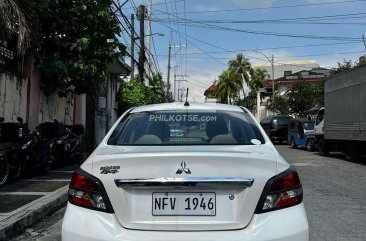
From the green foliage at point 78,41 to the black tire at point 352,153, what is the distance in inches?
375

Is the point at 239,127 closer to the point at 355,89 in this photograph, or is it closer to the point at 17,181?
the point at 17,181

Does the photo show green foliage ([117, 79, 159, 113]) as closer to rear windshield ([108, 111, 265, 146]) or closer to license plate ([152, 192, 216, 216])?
rear windshield ([108, 111, 265, 146])

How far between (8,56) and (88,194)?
8.51m

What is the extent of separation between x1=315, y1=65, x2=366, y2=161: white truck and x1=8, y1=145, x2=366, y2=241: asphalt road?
2.53m

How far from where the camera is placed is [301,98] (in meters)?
37.4

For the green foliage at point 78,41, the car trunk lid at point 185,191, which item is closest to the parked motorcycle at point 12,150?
the green foliage at point 78,41

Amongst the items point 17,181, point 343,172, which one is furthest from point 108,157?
point 343,172

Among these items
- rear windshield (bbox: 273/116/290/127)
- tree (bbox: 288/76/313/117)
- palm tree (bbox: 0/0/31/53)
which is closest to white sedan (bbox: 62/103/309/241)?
palm tree (bbox: 0/0/31/53)

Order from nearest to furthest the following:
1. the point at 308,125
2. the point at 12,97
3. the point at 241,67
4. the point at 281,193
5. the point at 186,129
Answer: the point at 281,193 < the point at 186,129 < the point at 12,97 < the point at 308,125 < the point at 241,67

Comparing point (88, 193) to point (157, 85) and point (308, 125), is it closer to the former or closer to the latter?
point (308, 125)

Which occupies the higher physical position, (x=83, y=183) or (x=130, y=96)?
(x=130, y=96)

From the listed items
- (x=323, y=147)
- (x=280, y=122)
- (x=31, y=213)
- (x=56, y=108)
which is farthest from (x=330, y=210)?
(x=280, y=122)

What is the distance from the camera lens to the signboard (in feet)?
34.9

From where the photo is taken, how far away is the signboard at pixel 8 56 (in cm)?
1063
